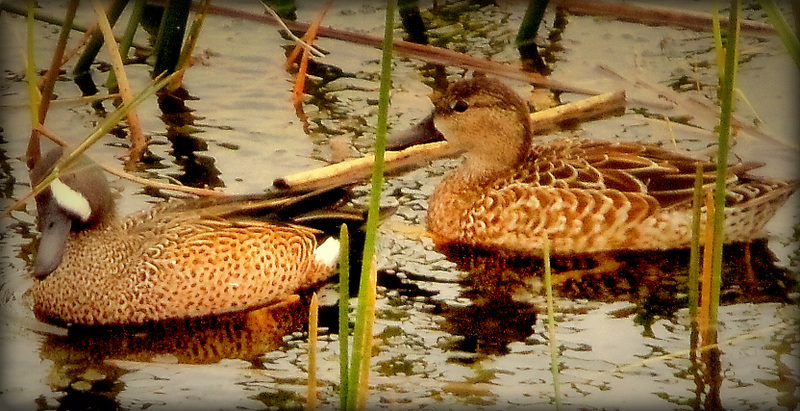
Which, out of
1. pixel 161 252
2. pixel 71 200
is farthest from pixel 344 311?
pixel 71 200

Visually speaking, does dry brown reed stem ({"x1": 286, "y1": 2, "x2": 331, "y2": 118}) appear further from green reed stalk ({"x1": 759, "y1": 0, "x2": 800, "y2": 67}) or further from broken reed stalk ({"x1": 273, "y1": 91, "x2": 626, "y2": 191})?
green reed stalk ({"x1": 759, "y1": 0, "x2": 800, "y2": 67})

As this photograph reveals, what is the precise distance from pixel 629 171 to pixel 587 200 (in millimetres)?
225

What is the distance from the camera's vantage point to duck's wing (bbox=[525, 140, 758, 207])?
17.5 ft

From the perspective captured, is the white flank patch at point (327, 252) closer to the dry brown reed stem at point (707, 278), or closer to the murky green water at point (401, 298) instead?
the murky green water at point (401, 298)

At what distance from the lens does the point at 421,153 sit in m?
6.12

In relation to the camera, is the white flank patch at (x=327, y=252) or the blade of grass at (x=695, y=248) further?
the white flank patch at (x=327, y=252)

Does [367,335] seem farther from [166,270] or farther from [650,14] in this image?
[650,14]

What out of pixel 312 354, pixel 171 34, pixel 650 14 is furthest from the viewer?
pixel 650 14

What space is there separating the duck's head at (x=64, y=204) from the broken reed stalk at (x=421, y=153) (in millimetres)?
957

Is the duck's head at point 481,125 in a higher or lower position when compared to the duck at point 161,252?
higher

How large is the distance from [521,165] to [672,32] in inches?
89.5

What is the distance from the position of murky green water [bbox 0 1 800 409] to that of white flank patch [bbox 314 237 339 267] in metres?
0.20

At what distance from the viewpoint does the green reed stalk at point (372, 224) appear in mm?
3051


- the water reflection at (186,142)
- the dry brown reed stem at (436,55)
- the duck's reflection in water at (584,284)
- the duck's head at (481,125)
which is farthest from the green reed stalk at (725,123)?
the dry brown reed stem at (436,55)
